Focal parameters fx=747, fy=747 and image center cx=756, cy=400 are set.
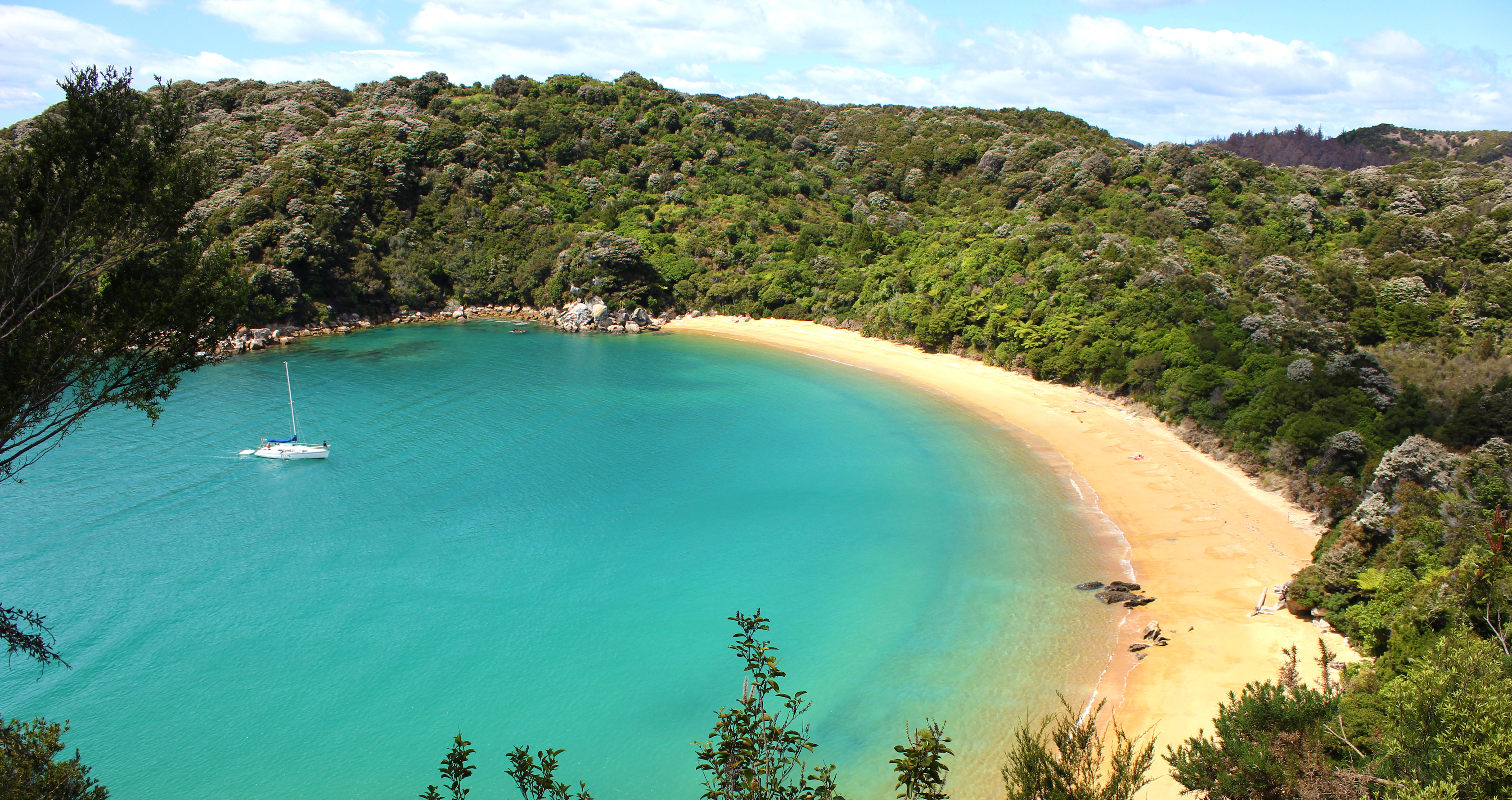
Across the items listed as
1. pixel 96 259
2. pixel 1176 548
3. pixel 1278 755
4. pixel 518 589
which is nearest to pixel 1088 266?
pixel 1176 548

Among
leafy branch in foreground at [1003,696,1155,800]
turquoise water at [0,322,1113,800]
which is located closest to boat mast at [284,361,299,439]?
turquoise water at [0,322,1113,800]

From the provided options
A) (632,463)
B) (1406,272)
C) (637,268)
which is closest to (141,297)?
(632,463)

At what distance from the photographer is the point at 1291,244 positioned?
55.3 meters

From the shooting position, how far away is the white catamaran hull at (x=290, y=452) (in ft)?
108

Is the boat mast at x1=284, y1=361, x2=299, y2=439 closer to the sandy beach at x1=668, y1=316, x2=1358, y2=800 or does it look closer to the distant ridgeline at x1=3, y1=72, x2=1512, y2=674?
the distant ridgeline at x1=3, y1=72, x2=1512, y2=674

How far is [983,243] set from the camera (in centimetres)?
5897

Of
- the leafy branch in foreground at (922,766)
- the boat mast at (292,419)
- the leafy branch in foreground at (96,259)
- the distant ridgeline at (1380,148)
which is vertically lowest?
the boat mast at (292,419)

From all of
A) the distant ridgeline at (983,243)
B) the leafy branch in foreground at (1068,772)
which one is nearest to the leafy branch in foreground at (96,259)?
the leafy branch in foreground at (1068,772)

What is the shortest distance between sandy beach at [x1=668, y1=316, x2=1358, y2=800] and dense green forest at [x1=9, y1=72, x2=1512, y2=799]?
129 cm

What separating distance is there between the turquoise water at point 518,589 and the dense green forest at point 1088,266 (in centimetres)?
714

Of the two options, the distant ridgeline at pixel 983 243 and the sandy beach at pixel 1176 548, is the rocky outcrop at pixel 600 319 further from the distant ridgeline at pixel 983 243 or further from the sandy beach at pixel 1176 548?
the sandy beach at pixel 1176 548

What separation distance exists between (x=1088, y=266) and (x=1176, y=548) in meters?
28.2

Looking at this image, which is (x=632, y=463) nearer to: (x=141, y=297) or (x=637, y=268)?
(x=141, y=297)

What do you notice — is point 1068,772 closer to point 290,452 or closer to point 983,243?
point 290,452
